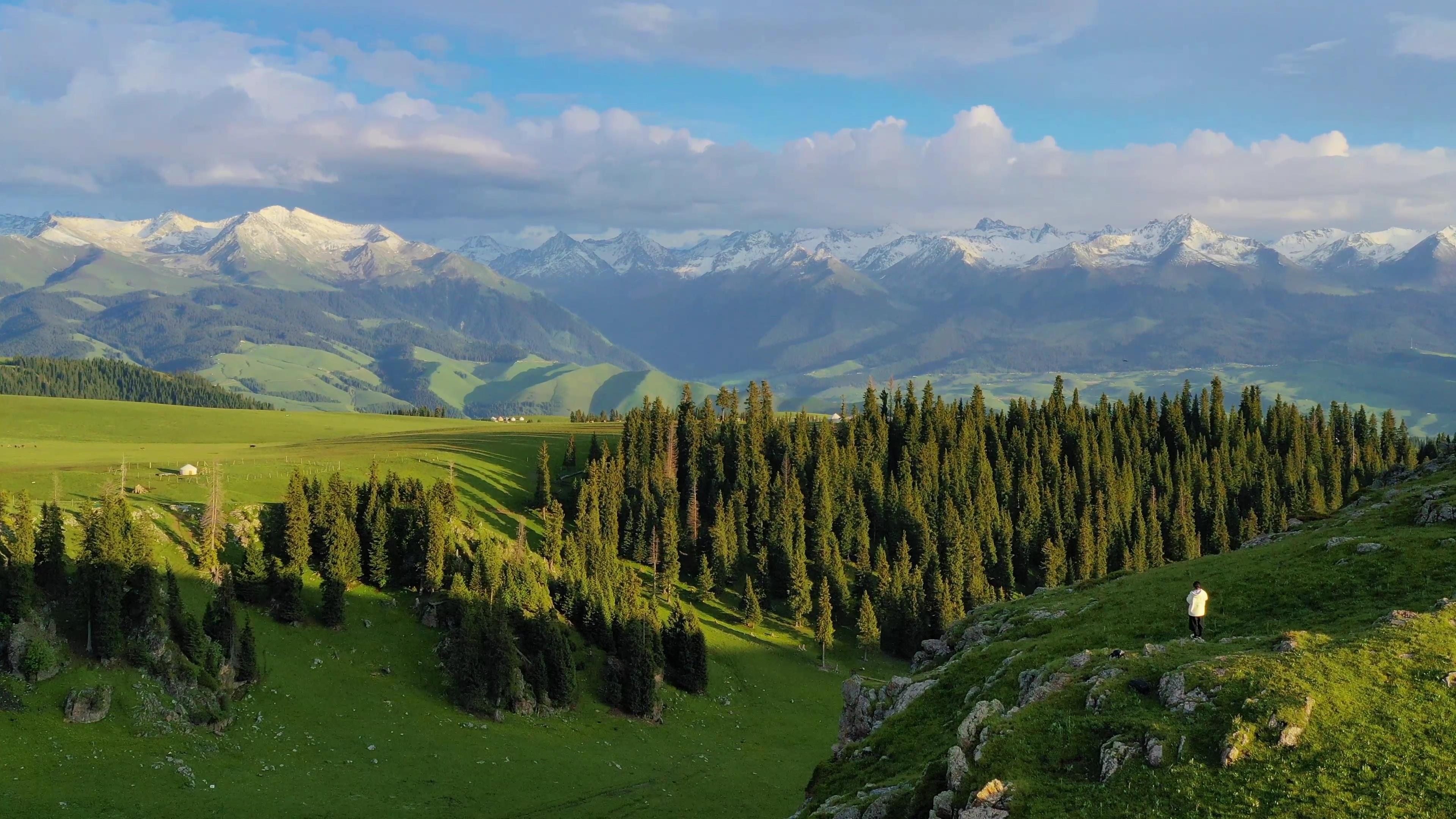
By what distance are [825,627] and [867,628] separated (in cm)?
636

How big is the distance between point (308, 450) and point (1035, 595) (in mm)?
139395

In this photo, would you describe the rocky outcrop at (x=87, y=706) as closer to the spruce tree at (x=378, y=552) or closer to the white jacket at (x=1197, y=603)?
the spruce tree at (x=378, y=552)

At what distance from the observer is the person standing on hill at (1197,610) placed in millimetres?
47062

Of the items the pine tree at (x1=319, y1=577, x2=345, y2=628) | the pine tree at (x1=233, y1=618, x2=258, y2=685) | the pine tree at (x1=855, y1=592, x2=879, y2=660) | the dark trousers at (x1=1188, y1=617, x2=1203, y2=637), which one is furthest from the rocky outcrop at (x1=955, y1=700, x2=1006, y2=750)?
the pine tree at (x1=855, y1=592, x2=879, y2=660)

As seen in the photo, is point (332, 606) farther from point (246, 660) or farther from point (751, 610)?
point (751, 610)

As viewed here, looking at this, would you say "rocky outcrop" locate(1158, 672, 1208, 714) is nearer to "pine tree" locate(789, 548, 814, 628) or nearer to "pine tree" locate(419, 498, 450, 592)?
"pine tree" locate(419, 498, 450, 592)

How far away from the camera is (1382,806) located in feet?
90.8

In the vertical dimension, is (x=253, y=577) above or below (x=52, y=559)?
below

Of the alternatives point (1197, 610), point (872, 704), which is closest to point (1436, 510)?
point (1197, 610)

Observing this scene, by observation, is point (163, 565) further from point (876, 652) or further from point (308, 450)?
point (876, 652)

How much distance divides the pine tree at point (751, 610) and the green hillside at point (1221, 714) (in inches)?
3617

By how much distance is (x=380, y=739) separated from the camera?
89562mm

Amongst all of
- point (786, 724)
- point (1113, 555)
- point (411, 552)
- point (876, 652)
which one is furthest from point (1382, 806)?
point (1113, 555)

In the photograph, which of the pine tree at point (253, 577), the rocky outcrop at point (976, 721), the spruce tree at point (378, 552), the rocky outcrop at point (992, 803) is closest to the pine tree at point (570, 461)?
the spruce tree at point (378, 552)
